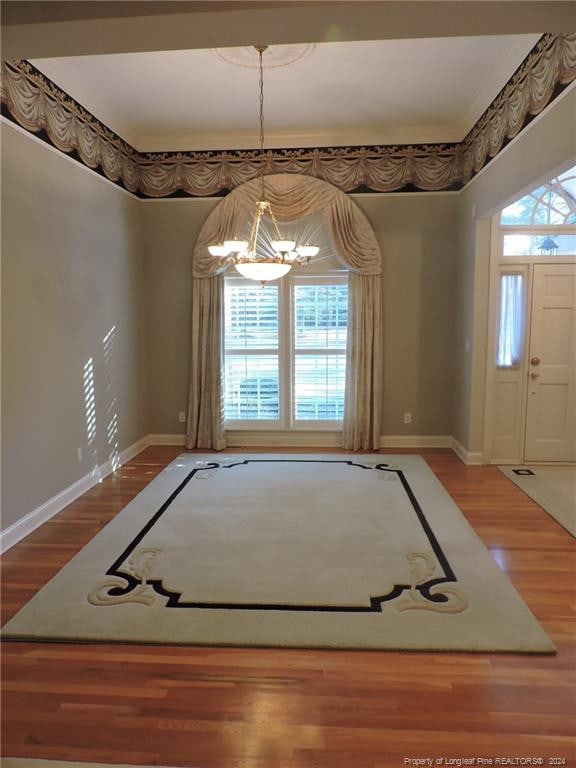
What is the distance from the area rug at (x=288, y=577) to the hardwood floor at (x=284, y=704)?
0.11 meters

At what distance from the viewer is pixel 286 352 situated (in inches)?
229

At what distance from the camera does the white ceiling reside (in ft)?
12.0

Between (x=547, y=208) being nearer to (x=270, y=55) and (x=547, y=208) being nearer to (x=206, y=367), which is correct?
(x=270, y=55)

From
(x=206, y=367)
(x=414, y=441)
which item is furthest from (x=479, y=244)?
(x=206, y=367)

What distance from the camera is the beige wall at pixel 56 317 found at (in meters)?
3.36

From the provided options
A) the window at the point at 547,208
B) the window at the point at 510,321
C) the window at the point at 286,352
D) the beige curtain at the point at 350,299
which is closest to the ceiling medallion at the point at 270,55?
the beige curtain at the point at 350,299

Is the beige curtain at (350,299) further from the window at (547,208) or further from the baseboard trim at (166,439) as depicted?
the window at (547,208)

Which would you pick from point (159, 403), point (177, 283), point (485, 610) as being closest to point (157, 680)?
point (485, 610)

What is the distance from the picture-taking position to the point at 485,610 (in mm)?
2574

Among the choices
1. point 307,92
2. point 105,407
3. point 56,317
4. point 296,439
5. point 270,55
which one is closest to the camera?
point 270,55

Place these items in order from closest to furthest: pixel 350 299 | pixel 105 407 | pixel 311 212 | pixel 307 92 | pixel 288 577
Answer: pixel 288 577
pixel 307 92
pixel 105 407
pixel 311 212
pixel 350 299

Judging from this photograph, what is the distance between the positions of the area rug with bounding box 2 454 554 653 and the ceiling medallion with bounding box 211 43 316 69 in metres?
3.43

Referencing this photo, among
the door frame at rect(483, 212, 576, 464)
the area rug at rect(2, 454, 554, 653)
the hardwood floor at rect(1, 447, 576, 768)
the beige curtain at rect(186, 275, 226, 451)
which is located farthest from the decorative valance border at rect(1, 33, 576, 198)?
the hardwood floor at rect(1, 447, 576, 768)

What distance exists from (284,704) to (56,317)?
3.20 m
